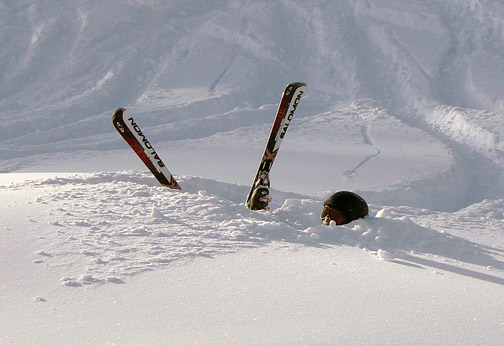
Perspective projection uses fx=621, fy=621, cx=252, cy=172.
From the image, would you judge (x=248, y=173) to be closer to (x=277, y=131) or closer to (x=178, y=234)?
(x=277, y=131)

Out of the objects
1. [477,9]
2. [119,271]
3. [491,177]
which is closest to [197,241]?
[119,271]

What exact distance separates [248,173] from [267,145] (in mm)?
3713

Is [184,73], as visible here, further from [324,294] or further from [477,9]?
[324,294]

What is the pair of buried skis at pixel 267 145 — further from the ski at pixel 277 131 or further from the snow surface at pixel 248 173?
the snow surface at pixel 248 173

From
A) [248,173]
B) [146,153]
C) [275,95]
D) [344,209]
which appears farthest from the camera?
[275,95]

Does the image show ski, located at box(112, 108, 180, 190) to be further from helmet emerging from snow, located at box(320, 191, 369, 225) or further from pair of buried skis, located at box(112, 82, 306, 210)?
helmet emerging from snow, located at box(320, 191, 369, 225)

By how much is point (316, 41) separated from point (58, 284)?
12564 mm

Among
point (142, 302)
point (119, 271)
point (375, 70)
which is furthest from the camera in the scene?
point (375, 70)

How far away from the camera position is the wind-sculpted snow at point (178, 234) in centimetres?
341

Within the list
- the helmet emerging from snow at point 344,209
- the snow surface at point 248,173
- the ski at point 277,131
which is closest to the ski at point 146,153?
the snow surface at point 248,173

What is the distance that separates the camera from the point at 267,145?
5.54 meters

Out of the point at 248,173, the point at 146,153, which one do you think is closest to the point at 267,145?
the point at 146,153

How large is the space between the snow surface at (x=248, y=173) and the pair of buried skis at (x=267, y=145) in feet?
0.89

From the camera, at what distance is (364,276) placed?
331 centimetres
